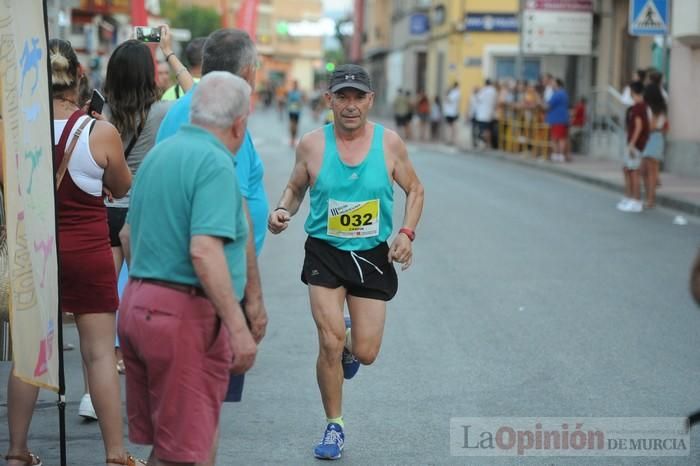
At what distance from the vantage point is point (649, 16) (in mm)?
20375

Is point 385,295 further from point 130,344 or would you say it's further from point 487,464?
point 130,344

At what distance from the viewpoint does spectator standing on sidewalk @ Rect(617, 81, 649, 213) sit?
1742 centimetres

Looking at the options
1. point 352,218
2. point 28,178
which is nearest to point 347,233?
point 352,218

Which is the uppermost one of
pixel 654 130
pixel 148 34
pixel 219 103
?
pixel 148 34

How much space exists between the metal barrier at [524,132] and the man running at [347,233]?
982 inches

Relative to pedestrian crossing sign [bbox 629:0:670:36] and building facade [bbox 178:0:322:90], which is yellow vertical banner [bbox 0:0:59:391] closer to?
pedestrian crossing sign [bbox 629:0:670:36]

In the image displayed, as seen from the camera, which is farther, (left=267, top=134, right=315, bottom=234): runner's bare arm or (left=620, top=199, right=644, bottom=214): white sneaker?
(left=620, top=199, right=644, bottom=214): white sneaker

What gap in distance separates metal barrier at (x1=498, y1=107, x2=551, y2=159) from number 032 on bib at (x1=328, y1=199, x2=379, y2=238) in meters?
25.0

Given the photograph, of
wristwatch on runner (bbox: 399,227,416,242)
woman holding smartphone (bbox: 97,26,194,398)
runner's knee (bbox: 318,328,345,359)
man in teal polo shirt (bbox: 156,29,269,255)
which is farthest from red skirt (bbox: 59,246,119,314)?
wristwatch on runner (bbox: 399,227,416,242)

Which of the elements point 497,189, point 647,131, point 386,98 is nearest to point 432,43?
point 386,98

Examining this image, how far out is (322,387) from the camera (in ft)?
19.5

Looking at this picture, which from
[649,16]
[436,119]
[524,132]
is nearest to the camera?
[649,16]

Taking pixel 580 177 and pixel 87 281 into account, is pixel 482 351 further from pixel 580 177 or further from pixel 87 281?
pixel 580 177

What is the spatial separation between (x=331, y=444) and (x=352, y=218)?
3.47 ft
